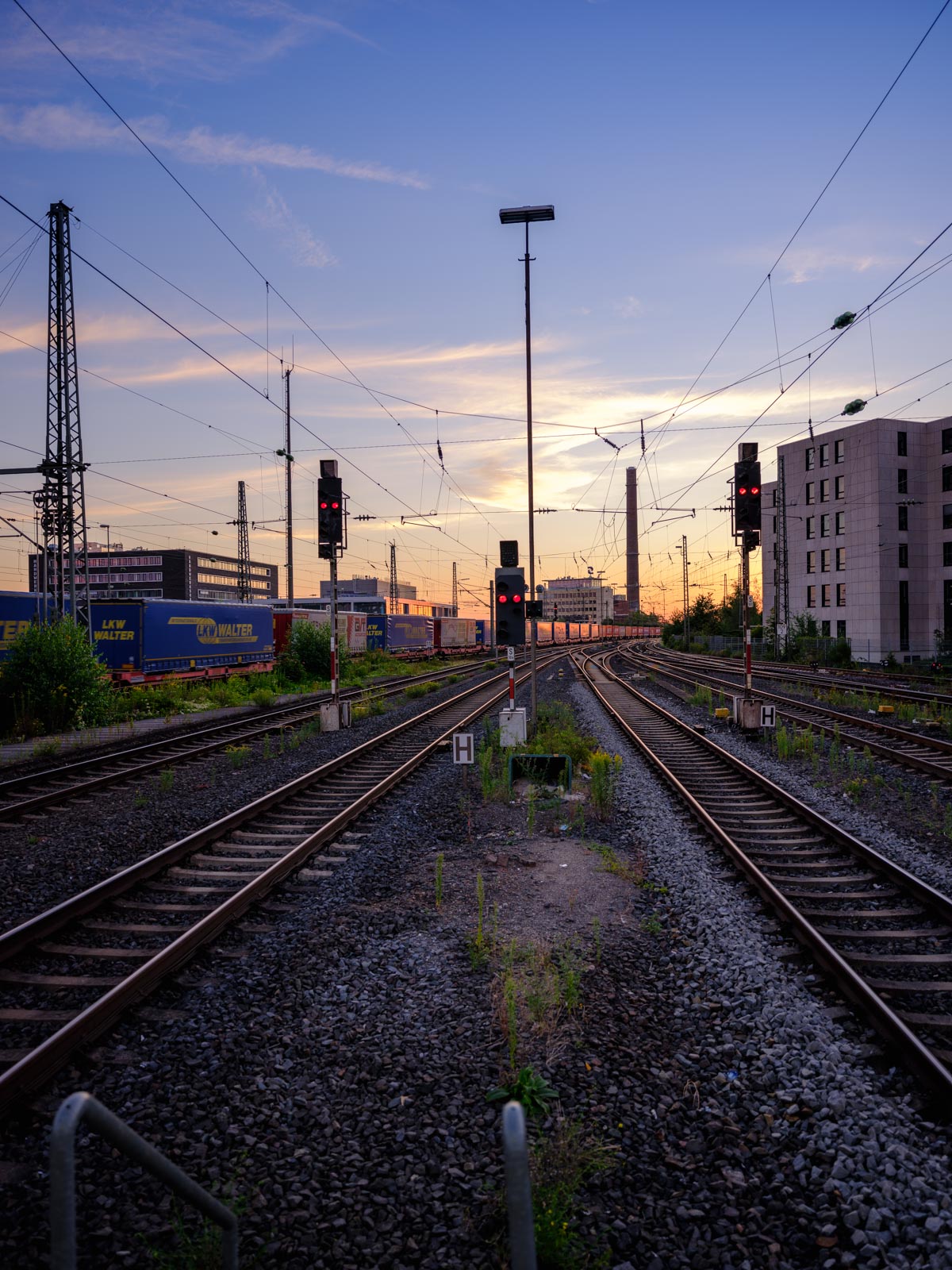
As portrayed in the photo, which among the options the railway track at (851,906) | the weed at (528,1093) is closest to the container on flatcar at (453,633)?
the railway track at (851,906)

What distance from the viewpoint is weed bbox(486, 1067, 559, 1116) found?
418cm

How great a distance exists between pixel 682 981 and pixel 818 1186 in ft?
6.82

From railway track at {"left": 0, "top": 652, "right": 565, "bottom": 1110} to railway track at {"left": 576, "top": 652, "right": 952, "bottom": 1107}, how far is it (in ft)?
15.5

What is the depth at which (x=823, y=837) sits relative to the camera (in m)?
9.28

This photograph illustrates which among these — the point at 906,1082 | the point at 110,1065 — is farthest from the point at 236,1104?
the point at 906,1082

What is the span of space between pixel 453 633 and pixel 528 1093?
212 ft

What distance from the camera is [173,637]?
27.7 meters

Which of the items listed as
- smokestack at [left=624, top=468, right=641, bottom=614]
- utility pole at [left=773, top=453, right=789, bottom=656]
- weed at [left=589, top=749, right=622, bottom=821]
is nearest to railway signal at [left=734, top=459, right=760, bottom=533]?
weed at [left=589, top=749, right=622, bottom=821]

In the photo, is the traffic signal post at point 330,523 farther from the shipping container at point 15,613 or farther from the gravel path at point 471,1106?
the gravel path at point 471,1106

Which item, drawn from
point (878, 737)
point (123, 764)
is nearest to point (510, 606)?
point (123, 764)

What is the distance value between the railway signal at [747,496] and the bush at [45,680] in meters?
16.7

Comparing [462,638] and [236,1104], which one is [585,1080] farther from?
[462,638]

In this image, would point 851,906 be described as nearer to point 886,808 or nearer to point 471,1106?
point 886,808

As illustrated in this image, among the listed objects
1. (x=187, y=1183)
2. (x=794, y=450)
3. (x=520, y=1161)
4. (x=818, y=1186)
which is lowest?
(x=818, y=1186)
